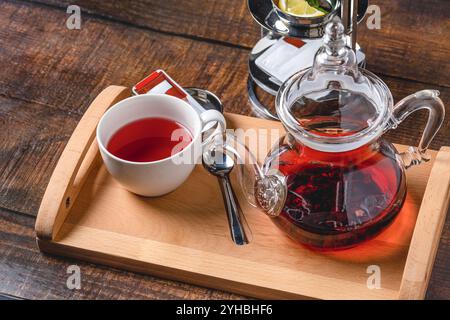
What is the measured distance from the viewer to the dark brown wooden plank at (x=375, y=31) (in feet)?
3.89

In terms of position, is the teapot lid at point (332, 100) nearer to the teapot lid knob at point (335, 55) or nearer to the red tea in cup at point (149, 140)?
the teapot lid knob at point (335, 55)

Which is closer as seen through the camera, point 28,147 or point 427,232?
point 427,232

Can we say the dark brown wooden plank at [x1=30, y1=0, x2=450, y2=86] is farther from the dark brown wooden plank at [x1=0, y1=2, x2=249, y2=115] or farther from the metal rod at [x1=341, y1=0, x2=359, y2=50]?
the metal rod at [x1=341, y1=0, x2=359, y2=50]

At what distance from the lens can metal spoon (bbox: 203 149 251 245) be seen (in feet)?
3.15

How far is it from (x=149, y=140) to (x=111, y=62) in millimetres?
254

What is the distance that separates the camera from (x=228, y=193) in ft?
3.28

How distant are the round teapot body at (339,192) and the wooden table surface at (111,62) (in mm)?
123

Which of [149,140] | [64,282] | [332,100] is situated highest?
[332,100]

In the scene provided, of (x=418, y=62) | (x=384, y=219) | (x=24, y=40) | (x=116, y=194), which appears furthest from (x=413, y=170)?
(x=24, y=40)

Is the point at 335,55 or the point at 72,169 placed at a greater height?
the point at 335,55

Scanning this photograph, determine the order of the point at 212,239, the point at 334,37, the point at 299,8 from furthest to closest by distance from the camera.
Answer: the point at 299,8 < the point at 212,239 < the point at 334,37

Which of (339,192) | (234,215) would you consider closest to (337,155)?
(339,192)

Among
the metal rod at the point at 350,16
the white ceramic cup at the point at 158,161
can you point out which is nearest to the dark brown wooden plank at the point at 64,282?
the white ceramic cup at the point at 158,161

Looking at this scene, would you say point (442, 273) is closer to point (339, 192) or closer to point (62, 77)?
point (339, 192)
